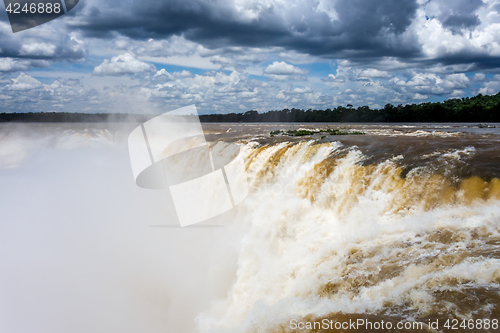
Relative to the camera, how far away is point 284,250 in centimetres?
977

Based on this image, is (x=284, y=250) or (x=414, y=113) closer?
(x=284, y=250)

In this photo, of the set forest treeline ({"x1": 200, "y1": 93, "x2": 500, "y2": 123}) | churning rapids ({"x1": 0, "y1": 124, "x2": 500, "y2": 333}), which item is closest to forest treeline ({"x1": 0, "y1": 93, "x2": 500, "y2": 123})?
forest treeline ({"x1": 200, "y1": 93, "x2": 500, "y2": 123})

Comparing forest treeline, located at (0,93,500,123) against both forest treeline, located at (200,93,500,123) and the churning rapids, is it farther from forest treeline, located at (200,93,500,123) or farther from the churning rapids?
the churning rapids

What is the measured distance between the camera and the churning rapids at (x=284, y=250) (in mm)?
4699

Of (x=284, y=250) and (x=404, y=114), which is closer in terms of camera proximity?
(x=284, y=250)

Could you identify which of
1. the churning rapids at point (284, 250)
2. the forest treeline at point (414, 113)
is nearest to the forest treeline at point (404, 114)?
the forest treeline at point (414, 113)

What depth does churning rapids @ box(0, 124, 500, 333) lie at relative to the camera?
470 centimetres

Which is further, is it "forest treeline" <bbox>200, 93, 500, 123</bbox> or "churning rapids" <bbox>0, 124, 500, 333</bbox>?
"forest treeline" <bbox>200, 93, 500, 123</bbox>

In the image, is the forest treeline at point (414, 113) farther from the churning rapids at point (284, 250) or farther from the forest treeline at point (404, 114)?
the churning rapids at point (284, 250)

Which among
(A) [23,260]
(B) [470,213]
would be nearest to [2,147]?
(A) [23,260]

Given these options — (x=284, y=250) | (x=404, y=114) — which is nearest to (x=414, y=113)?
(x=404, y=114)

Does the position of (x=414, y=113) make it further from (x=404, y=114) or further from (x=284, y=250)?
(x=284, y=250)

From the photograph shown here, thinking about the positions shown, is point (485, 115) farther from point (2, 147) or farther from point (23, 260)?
point (2, 147)

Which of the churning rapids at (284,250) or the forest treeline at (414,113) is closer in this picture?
the churning rapids at (284,250)
